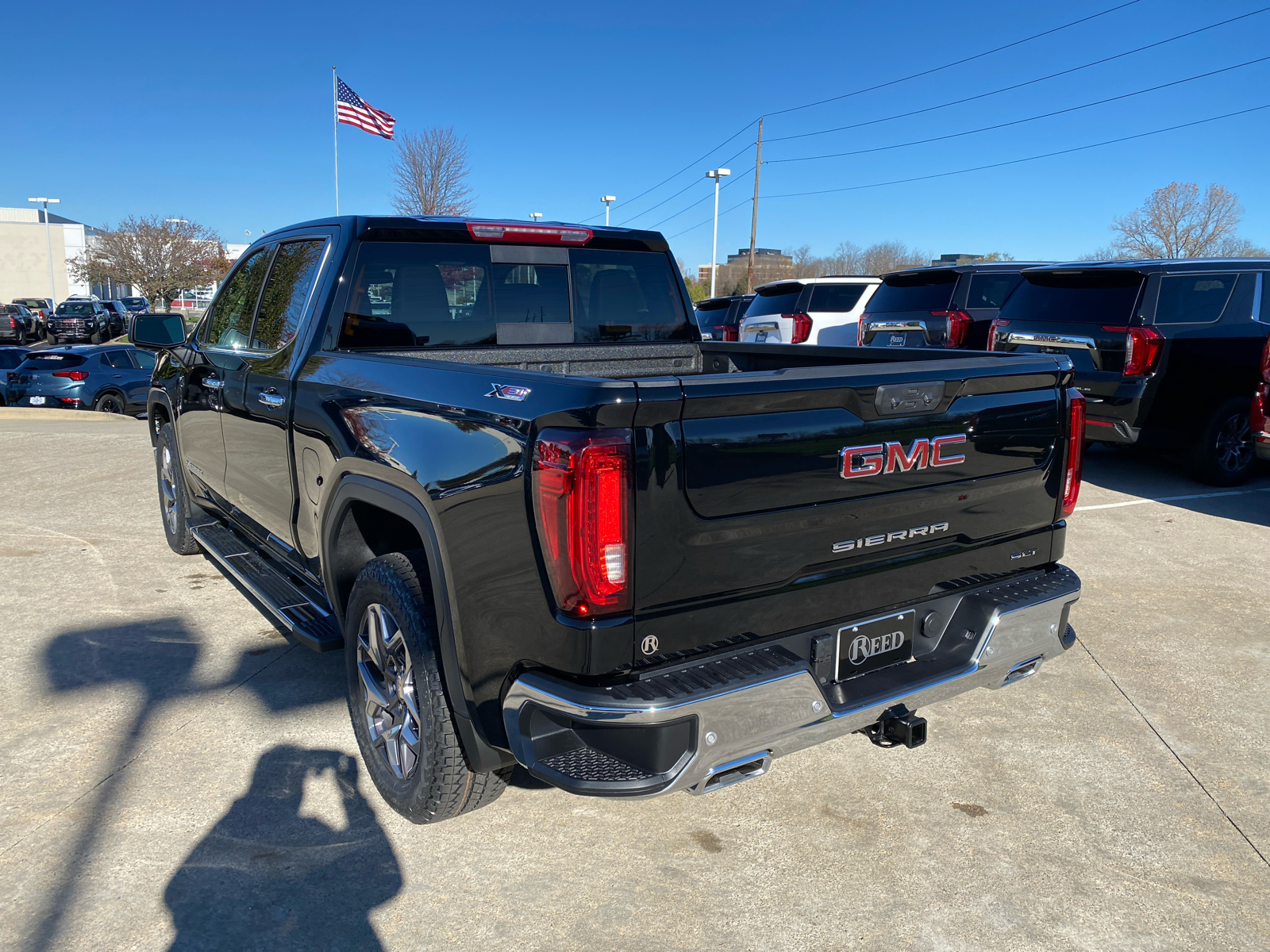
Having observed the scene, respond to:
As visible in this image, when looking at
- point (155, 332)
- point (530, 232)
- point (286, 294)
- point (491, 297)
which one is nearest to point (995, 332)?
point (530, 232)

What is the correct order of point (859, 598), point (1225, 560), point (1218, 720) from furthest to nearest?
point (1225, 560) → point (1218, 720) → point (859, 598)

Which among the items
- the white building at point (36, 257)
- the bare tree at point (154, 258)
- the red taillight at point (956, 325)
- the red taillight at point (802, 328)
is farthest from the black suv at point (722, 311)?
the white building at point (36, 257)

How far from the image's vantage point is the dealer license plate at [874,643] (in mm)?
2711

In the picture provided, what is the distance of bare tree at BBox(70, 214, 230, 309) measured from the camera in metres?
60.4

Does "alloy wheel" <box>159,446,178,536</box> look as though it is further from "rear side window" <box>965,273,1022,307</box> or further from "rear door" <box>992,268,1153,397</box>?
"rear side window" <box>965,273,1022,307</box>

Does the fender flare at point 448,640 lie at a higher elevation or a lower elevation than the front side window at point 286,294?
lower

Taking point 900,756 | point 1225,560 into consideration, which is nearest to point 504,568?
point 900,756

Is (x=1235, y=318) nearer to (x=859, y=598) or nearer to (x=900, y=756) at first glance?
(x=900, y=756)

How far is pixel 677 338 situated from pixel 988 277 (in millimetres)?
7514

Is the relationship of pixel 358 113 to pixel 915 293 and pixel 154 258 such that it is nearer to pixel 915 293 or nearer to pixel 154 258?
pixel 915 293

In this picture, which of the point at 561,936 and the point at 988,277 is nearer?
the point at 561,936

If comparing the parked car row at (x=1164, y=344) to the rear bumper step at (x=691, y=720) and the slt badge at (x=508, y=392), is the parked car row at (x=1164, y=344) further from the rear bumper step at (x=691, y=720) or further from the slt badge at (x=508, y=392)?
the slt badge at (x=508, y=392)

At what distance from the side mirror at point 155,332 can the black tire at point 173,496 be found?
1.97 feet

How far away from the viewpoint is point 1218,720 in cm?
385
